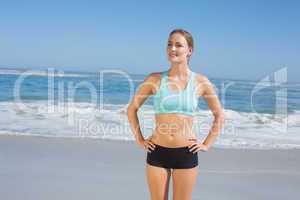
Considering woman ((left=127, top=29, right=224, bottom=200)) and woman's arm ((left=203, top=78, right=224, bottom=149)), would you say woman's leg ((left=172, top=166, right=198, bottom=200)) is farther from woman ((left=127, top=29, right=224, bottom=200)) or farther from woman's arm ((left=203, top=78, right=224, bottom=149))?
woman's arm ((left=203, top=78, right=224, bottom=149))

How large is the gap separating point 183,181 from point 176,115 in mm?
483

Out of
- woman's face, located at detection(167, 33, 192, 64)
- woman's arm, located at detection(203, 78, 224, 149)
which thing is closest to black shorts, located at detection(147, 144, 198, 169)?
woman's arm, located at detection(203, 78, 224, 149)

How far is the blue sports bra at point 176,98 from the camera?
8.24 ft

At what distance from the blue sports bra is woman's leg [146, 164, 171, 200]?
1.42ft

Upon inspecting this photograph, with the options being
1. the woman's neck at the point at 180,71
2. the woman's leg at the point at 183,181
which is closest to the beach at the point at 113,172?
the woman's leg at the point at 183,181

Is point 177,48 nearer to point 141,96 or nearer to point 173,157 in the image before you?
point 141,96

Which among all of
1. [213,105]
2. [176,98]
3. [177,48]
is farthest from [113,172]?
[177,48]

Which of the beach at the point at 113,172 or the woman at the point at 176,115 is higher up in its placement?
the woman at the point at 176,115

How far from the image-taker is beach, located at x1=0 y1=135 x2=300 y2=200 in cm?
465

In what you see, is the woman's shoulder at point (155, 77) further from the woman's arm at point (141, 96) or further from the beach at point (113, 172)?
the beach at point (113, 172)

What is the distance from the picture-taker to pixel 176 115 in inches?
102

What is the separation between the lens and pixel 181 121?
2.61 metres

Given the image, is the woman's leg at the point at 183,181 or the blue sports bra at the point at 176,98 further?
the woman's leg at the point at 183,181

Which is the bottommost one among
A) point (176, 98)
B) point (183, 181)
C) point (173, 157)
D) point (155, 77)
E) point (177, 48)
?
point (183, 181)
